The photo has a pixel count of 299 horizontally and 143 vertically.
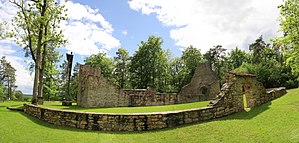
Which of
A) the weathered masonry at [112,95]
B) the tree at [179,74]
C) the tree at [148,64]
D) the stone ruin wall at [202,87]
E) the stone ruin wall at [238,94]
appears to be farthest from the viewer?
the tree at [179,74]

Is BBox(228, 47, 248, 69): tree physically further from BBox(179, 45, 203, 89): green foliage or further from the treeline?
BBox(179, 45, 203, 89): green foliage

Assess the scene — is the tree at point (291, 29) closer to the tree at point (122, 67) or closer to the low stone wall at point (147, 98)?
the low stone wall at point (147, 98)

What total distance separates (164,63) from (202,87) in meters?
17.2

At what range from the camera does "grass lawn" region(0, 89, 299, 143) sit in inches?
282

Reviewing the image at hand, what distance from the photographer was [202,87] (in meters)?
29.1

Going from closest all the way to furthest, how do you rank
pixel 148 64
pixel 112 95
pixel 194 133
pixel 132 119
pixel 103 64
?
pixel 194 133, pixel 132 119, pixel 112 95, pixel 148 64, pixel 103 64

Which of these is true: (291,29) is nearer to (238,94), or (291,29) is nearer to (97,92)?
(238,94)

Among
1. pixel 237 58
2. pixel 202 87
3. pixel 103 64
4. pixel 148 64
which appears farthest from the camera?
pixel 237 58

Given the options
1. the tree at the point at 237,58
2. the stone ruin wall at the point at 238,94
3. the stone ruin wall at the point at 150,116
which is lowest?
the stone ruin wall at the point at 150,116

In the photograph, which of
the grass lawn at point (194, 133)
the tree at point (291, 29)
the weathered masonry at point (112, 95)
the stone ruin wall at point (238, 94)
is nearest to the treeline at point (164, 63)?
the weathered masonry at point (112, 95)

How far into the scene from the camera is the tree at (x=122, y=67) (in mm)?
49000

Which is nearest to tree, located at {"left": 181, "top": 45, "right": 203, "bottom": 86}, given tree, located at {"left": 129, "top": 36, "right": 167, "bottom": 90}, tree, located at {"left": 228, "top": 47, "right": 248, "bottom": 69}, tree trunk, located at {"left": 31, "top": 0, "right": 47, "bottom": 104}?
tree, located at {"left": 129, "top": 36, "right": 167, "bottom": 90}

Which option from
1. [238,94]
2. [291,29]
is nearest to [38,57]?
[238,94]

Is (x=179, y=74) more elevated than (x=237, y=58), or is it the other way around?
(x=237, y=58)
